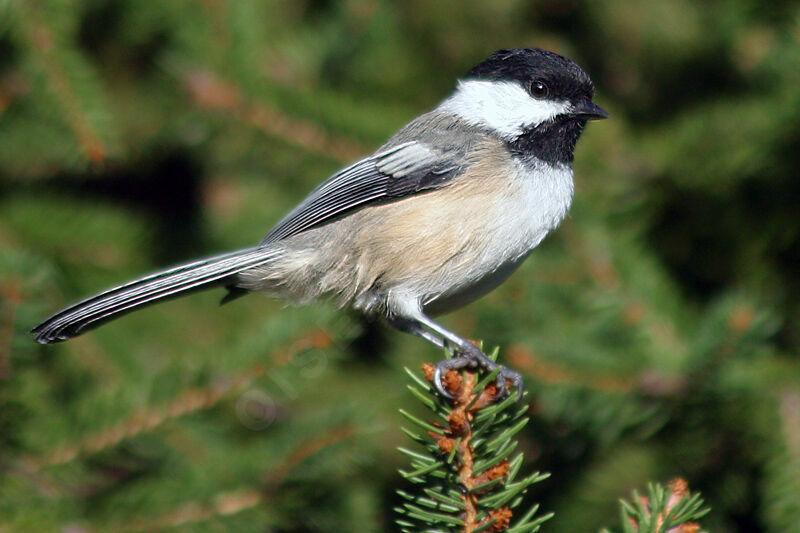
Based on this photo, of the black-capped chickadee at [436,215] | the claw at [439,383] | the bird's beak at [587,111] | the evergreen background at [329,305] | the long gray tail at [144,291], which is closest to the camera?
the claw at [439,383]

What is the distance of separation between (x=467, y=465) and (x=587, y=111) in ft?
3.31

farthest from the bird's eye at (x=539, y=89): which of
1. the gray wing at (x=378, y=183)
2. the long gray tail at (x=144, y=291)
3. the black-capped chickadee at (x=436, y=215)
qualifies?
the long gray tail at (x=144, y=291)

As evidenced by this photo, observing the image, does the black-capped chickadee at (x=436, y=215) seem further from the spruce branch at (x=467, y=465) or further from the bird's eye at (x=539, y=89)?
the spruce branch at (x=467, y=465)

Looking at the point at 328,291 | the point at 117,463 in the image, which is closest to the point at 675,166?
the point at 328,291

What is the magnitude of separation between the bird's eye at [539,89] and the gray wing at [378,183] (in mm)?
263

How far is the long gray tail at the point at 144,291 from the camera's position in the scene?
5.10ft

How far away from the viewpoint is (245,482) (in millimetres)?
1691

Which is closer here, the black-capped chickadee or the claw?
the claw

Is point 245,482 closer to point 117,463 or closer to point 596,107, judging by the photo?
point 117,463

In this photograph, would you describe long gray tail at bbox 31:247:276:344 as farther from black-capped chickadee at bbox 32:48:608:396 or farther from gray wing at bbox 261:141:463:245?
gray wing at bbox 261:141:463:245

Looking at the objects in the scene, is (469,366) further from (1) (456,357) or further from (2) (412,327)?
(2) (412,327)

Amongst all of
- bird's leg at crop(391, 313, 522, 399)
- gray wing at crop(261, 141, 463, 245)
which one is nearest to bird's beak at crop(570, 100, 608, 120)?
gray wing at crop(261, 141, 463, 245)

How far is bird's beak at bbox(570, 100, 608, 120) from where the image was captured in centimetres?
190

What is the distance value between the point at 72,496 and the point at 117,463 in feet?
0.37
